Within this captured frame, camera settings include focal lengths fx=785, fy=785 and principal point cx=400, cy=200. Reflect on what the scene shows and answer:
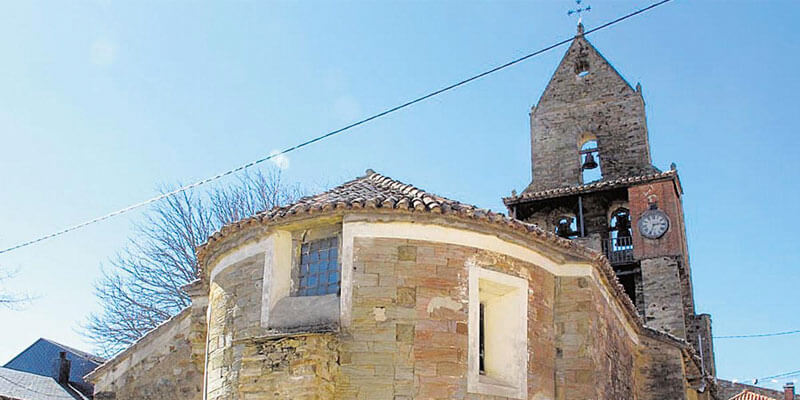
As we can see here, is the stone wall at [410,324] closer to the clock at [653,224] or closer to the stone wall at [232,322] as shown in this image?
the stone wall at [232,322]

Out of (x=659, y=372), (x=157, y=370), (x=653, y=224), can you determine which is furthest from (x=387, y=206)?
(x=653, y=224)

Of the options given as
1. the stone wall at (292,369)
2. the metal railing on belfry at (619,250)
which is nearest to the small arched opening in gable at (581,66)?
the metal railing on belfry at (619,250)

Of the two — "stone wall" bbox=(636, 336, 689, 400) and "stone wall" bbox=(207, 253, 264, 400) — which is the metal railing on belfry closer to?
"stone wall" bbox=(636, 336, 689, 400)

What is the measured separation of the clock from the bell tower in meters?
0.03

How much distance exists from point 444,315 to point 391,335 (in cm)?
80

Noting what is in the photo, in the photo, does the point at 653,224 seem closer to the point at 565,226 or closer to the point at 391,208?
the point at 565,226

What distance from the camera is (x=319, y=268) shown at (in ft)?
36.8

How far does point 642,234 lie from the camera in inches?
912

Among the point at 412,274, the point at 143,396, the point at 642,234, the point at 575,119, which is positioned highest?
the point at 575,119

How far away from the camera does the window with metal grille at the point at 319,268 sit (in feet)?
36.1

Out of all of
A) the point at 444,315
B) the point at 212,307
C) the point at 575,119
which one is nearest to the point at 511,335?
the point at 444,315

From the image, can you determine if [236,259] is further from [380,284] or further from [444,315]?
[444,315]

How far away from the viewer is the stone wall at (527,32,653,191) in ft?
84.2

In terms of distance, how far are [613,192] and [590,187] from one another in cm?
74
